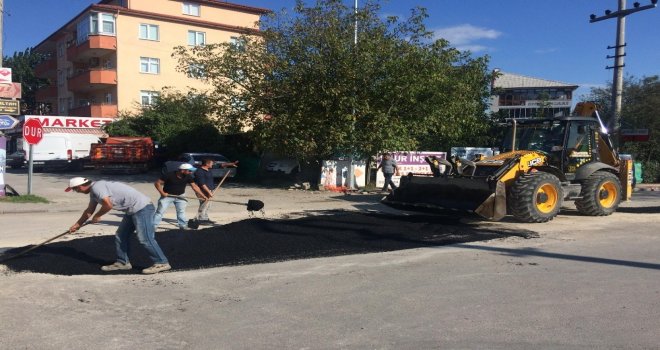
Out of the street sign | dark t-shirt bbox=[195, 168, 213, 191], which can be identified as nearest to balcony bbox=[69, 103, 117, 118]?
the street sign

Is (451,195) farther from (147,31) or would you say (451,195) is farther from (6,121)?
(147,31)

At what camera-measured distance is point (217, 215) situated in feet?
43.5

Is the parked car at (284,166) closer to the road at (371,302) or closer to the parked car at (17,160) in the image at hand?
the road at (371,302)

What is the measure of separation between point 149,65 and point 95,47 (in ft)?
13.5

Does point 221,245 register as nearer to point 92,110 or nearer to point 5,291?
point 5,291

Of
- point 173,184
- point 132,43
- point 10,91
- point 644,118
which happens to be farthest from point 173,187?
point 132,43

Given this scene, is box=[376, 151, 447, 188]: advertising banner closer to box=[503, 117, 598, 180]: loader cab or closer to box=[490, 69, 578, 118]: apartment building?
box=[503, 117, 598, 180]: loader cab

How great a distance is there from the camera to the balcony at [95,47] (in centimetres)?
3966

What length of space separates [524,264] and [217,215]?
25.8 feet

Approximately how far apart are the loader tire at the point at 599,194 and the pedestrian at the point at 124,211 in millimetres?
9686

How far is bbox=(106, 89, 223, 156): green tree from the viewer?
2844 centimetres

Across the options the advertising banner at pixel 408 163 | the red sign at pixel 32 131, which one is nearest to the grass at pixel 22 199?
the red sign at pixel 32 131

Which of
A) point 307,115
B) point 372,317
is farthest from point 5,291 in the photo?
point 307,115

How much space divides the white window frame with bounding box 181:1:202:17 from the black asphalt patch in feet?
122
